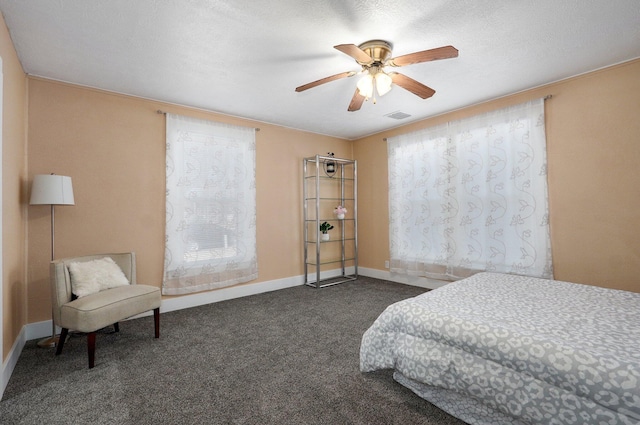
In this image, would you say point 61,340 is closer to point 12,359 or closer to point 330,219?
point 12,359

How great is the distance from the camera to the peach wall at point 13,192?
2.04 m

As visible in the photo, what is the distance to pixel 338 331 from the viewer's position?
2.82 metres

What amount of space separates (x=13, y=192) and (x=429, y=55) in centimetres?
340

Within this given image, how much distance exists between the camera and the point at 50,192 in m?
2.51

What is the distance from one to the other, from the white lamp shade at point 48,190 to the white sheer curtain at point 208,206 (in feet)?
3.37

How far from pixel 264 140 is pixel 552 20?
11.2ft

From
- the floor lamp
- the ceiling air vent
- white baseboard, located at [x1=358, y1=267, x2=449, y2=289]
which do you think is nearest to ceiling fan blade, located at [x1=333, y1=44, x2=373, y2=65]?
the ceiling air vent

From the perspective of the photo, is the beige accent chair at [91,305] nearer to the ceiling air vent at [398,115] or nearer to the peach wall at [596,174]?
the ceiling air vent at [398,115]

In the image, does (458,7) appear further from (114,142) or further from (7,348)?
(7,348)

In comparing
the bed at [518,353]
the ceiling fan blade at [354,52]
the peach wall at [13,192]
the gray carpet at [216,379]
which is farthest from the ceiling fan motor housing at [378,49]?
the peach wall at [13,192]

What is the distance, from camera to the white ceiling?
1.92 m

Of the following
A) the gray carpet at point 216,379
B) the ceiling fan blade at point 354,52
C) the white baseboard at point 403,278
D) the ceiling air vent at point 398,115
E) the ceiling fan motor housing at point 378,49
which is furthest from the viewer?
the white baseboard at point 403,278

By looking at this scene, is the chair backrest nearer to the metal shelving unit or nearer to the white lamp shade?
the white lamp shade

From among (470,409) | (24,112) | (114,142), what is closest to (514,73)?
(470,409)
